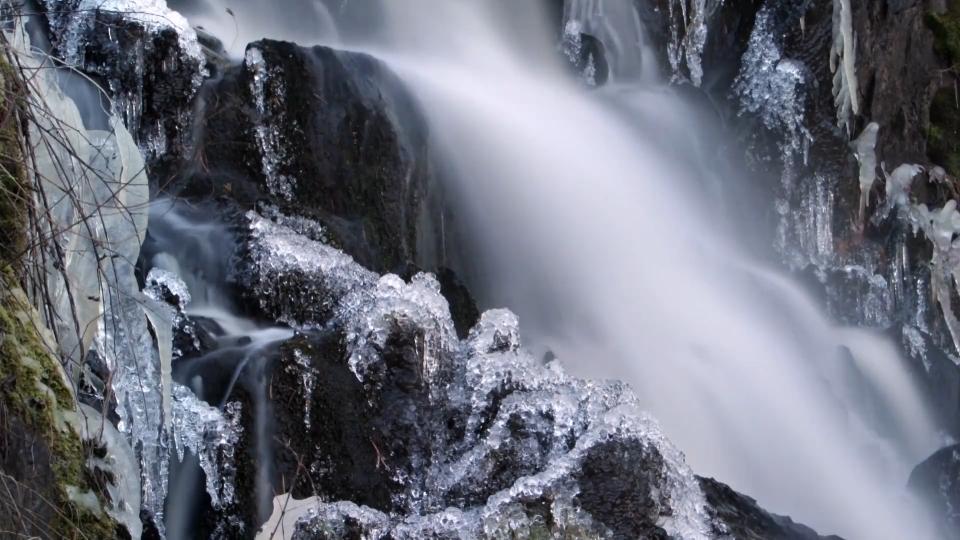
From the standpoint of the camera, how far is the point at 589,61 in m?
7.29

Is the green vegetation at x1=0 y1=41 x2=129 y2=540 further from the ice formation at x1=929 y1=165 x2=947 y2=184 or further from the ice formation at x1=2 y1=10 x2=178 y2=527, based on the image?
the ice formation at x1=929 y1=165 x2=947 y2=184

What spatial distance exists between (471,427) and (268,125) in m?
1.89

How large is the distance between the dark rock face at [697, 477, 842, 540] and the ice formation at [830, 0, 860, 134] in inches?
124

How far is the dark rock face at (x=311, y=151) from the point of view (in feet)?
15.9

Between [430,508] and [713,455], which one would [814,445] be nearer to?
[713,455]

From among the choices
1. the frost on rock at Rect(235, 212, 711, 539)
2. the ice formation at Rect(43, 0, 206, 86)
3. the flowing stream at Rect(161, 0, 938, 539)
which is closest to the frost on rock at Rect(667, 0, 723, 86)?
the flowing stream at Rect(161, 0, 938, 539)

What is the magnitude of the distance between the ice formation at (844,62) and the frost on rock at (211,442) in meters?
4.45

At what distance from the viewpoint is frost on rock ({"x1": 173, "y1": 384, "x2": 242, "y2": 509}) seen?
3.54 meters

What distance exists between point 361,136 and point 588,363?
64.8 inches

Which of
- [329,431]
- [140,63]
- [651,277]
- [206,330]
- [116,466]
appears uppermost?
[651,277]

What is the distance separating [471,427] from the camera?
378cm

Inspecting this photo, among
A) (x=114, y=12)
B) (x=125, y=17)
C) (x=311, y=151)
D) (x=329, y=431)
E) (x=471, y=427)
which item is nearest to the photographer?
(x=329, y=431)

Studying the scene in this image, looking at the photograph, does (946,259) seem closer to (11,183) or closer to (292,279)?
(292,279)

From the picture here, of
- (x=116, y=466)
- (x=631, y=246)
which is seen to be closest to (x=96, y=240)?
(x=116, y=466)
